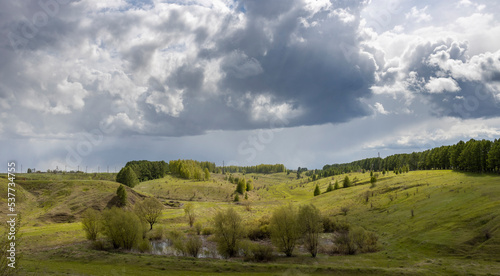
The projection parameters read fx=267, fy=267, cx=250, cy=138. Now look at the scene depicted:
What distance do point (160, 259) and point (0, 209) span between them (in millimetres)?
65518

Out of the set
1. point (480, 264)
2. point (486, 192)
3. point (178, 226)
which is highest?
point (486, 192)

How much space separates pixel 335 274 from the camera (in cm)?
4069

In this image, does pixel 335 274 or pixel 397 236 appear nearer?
pixel 335 274

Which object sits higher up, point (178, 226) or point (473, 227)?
point (473, 227)

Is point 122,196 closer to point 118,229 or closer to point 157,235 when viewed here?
point 157,235

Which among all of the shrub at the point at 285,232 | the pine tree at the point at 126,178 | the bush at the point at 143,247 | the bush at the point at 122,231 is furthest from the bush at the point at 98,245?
the pine tree at the point at 126,178

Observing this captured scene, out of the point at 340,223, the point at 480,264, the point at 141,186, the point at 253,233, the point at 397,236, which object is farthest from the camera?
the point at 141,186

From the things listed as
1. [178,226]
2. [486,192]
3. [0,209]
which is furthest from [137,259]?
[486,192]

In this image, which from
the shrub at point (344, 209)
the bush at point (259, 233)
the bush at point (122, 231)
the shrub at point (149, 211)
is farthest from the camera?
the shrub at point (344, 209)

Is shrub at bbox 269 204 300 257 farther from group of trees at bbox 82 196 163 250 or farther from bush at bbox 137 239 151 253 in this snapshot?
group of trees at bbox 82 196 163 250

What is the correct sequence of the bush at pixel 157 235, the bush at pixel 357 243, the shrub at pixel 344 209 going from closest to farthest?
the bush at pixel 357 243 → the bush at pixel 157 235 → the shrub at pixel 344 209

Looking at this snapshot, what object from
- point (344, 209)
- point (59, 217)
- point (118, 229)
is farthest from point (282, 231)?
point (59, 217)

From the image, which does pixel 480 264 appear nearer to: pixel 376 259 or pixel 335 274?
pixel 376 259

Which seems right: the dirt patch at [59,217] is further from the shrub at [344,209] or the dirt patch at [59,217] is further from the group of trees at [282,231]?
the shrub at [344,209]
